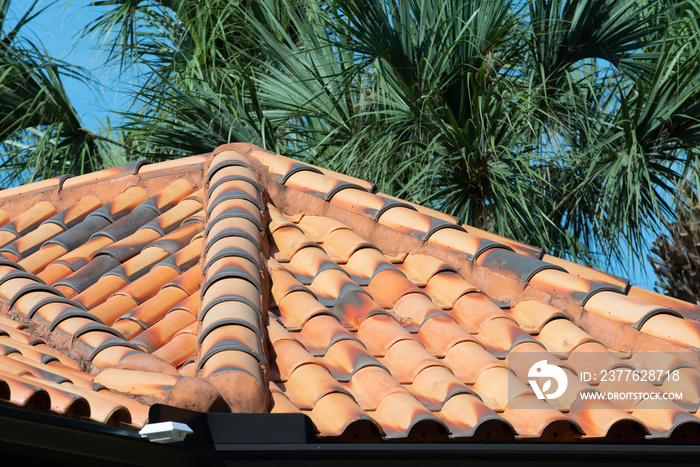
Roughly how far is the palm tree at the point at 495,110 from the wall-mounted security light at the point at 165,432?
3.72 meters

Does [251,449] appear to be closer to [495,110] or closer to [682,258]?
[495,110]

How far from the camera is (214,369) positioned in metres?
2.50

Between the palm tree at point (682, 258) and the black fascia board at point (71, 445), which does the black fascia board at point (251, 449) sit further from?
the palm tree at point (682, 258)

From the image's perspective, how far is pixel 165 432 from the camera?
6.56ft

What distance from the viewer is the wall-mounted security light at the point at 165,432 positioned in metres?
1.99

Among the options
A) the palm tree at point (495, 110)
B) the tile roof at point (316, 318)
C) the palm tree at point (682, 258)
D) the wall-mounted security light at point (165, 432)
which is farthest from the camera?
the palm tree at point (682, 258)

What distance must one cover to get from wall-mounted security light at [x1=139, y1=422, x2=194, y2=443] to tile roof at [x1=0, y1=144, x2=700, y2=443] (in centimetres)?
21

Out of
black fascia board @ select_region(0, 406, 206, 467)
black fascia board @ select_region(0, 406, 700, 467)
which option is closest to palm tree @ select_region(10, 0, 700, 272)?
black fascia board @ select_region(0, 406, 700, 467)

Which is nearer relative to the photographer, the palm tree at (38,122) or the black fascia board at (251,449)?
the black fascia board at (251,449)

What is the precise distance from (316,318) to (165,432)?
1.25 meters

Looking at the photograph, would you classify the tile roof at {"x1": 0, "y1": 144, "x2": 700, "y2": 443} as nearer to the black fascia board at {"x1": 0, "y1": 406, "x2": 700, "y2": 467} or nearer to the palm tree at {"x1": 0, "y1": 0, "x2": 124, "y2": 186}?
the black fascia board at {"x1": 0, "y1": 406, "x2": 700, "y2": 467}

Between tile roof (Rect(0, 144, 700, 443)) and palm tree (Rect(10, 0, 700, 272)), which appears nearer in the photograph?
tile roof (Rect(0, 144, 700, 443))

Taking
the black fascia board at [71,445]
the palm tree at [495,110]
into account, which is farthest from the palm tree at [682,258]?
the black fascia board at [71,445]

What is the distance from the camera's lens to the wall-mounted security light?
6.54 ft
